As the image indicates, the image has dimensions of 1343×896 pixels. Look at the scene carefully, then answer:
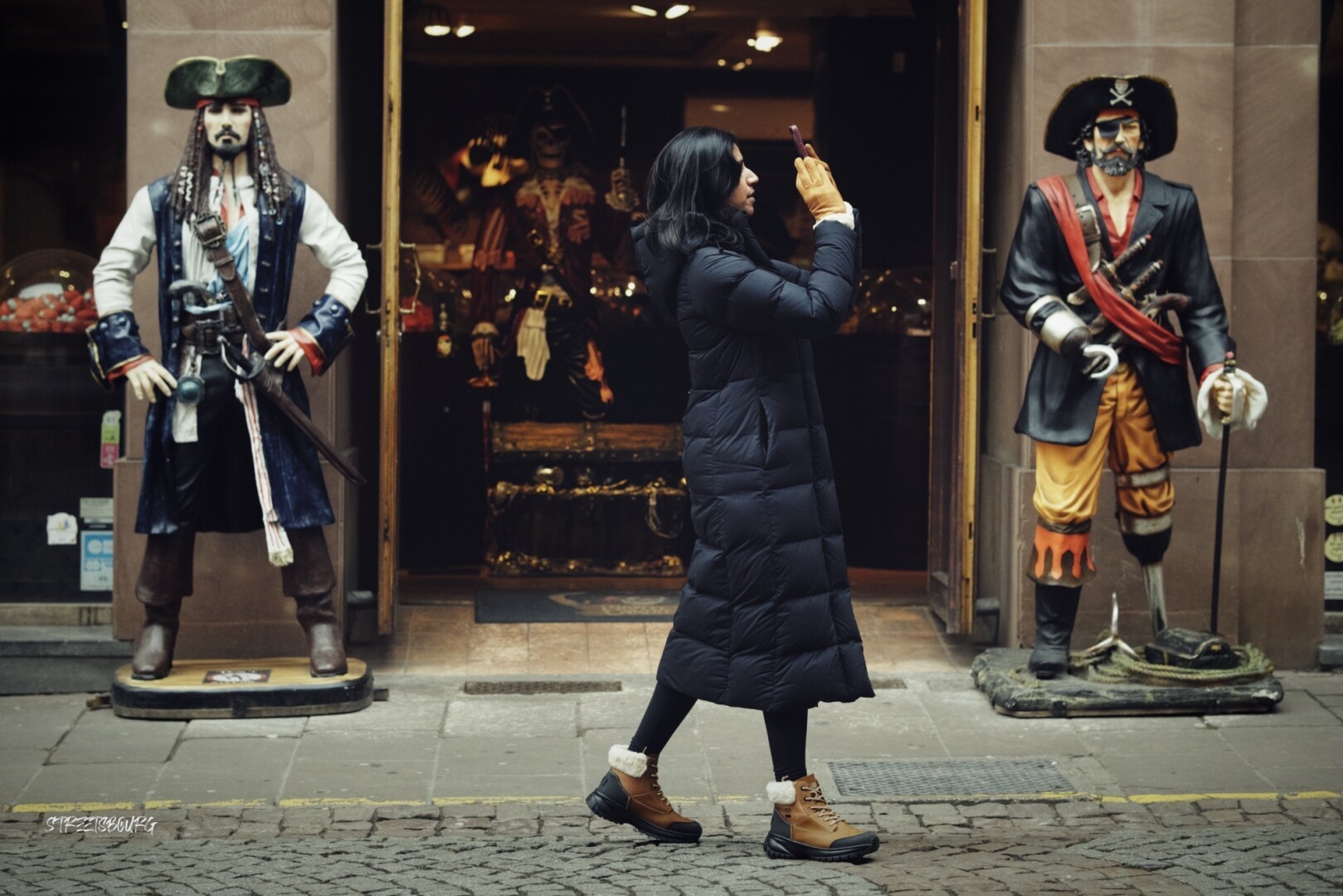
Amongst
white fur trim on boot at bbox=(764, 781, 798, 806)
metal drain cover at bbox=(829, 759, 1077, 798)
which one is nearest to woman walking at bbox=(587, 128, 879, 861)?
white fur trim on boot at bbox=(764, 781, 798, 806)

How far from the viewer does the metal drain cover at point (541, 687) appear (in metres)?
7.64

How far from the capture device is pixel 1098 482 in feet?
24.1

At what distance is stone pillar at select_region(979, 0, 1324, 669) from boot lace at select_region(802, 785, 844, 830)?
2708 mm

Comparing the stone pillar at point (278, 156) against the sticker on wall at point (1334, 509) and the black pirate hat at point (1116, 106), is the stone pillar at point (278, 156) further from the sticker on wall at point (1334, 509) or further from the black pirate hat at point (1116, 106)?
the sticker on wall at point (1334, 509)

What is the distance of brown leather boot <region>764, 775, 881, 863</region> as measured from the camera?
5.29 metres

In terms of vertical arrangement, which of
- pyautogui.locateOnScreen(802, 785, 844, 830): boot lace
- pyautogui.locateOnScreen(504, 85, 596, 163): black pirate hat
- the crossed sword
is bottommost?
pyautogui.locateOnScreen(802, 785, 844, 830): boot lace

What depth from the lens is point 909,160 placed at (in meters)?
10.2

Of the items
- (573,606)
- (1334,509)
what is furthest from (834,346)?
(1334,509)

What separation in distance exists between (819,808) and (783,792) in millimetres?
119

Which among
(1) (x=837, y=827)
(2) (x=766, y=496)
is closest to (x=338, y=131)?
(2) (x=766, y=496)

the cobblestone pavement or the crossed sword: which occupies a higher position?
the crossed sword

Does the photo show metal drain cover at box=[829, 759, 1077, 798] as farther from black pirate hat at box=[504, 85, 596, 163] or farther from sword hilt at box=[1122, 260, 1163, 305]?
black pirate hat at box=[504, 85, 596, 163]

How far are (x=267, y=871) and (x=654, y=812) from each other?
108 cm

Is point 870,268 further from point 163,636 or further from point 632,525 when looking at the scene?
point 163,636
